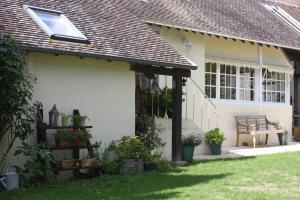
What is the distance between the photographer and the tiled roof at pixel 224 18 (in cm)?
1625

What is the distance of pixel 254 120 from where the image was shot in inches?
744

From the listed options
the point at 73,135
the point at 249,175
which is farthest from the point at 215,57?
the point at 73,135

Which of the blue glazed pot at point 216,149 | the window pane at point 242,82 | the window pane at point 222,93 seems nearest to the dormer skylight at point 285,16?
the window pane at point 242,82

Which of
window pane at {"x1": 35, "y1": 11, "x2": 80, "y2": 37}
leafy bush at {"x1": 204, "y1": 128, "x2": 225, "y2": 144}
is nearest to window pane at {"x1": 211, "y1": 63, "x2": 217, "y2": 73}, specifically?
leafy bush at {"x1": 204, "y1": 128, "x2": 225, "y2": 144}

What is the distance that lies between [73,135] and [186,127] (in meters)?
5.60

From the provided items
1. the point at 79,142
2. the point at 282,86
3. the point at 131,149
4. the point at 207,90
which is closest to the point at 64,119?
the point at 79,142

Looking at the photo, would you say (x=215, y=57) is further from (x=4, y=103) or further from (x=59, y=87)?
(x=4, y=103)

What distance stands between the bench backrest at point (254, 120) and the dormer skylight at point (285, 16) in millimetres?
5342

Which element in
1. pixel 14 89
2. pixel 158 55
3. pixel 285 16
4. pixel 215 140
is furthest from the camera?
pixel 285 16

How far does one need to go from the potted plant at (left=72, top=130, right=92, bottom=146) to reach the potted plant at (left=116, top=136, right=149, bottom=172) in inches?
41.3

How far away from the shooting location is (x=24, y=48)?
9.90 metres

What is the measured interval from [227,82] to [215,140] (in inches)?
141

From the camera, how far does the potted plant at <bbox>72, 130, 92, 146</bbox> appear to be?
1066 centimetres

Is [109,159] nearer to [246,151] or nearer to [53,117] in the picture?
[53,117]
